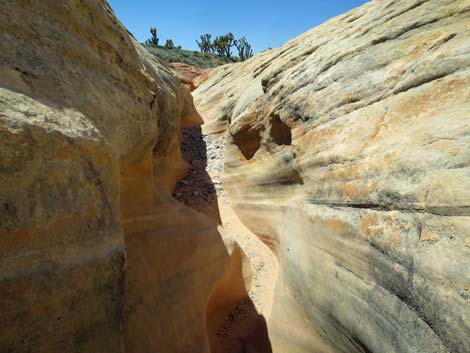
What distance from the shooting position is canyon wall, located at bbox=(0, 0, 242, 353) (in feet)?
3.87

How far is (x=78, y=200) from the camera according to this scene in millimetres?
1447

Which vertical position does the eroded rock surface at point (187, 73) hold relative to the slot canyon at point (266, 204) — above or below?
above

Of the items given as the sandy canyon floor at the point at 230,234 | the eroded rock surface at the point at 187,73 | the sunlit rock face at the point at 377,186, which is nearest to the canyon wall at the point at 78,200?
the sandy canyon floor at the point at 230,234

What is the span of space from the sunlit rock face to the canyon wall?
1.50 meters

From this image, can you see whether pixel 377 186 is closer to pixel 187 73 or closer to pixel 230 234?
pixel 230 234

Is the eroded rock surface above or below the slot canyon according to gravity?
above

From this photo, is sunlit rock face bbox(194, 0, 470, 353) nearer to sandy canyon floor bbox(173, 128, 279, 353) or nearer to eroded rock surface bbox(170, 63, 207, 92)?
sandy canyon floor bbox(173, 128, 279, 353)

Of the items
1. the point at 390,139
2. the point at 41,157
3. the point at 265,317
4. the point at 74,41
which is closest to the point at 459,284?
the point at 390,139

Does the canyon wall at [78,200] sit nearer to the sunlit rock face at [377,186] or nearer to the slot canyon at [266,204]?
the slot canyon at [266,204]

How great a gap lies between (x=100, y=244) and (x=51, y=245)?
0.93ft

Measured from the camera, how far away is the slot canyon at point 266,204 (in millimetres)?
1296

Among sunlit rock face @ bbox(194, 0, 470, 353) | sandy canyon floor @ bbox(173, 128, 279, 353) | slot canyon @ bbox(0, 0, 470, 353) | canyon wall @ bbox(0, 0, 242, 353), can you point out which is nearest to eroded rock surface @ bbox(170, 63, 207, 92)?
→ sandy canyon floor @ bbox(173, 128, 279, 353)

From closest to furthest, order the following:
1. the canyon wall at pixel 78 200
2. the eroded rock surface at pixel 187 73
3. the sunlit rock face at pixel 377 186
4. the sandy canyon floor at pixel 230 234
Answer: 1. the canyon wall at pixel 78 200
2. the sunlit rock face at pixel 377 186
3. the sandy canyon floor at pixel 230 234
4. the eroded rock surface at pixel 187 73

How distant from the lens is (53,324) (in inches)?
49.4
